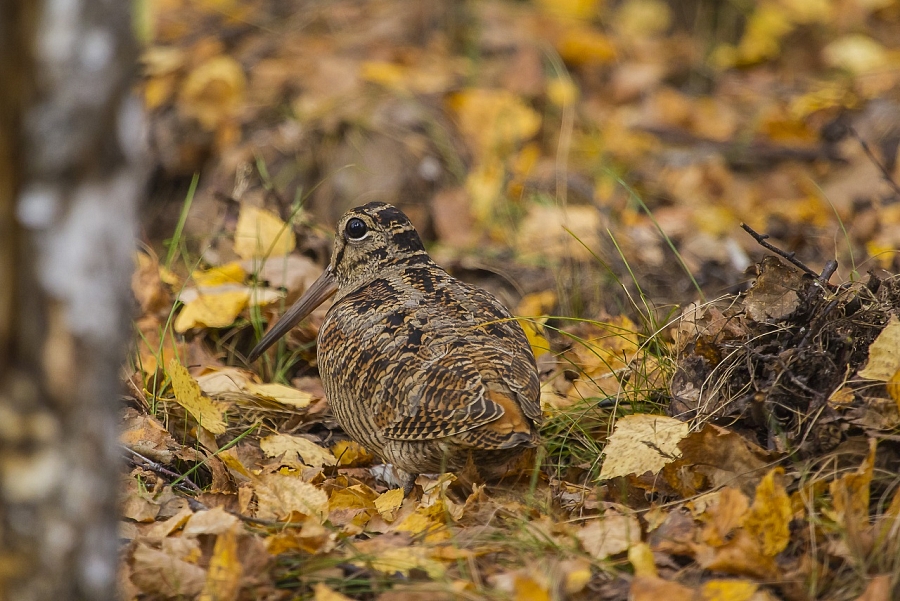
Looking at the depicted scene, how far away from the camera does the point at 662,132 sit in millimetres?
7496

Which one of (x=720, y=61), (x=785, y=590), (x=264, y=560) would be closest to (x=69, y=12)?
(x=264, y=560)

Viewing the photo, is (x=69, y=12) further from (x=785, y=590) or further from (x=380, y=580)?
(x=785, y=590)

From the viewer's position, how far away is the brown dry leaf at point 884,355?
2.85 metres

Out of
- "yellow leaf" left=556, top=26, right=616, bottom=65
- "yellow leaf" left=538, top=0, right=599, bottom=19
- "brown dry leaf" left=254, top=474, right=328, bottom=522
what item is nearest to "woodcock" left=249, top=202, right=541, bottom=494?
"brown dry leaf" left=254, top=474, right=328, bottom=522

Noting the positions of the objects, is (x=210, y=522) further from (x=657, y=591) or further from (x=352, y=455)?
(x=657, y=591)

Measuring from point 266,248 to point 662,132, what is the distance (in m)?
3.67

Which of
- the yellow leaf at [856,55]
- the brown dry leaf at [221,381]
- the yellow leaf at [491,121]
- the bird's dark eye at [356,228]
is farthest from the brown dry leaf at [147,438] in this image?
the yellow leaf at [856,55]

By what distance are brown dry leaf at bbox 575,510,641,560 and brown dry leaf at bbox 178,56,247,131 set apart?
15.6ft

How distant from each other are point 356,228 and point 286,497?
54.1 inches

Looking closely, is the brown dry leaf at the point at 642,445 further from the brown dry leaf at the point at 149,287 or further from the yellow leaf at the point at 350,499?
the brown dry leaf at the point at 149,287

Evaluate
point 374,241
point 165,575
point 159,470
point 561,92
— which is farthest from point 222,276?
point 561,92

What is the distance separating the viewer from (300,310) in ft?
13.9

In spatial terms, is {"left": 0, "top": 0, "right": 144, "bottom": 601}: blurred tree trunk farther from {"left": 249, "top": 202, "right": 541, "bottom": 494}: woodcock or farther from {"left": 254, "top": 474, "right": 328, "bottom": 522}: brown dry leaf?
{"left": 249, "top": 202, "right": 541, "bottom": 494}: woodcock

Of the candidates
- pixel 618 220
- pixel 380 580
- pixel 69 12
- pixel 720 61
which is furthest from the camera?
pixel 720 61
